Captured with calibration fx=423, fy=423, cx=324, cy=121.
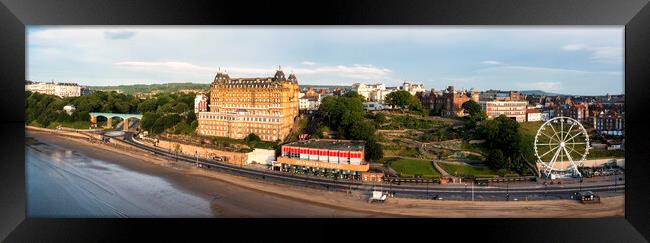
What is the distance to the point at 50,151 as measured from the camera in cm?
555

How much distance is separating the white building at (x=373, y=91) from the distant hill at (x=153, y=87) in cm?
191

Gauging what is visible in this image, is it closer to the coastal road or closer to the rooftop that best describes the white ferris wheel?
the coastal road

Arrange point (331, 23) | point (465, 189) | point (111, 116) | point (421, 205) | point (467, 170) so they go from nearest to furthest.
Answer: point (331, 23)
point (421, 205)
point (465, 189)
point (467, 170)
point (111, 116)

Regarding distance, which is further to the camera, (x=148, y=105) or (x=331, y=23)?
(x=148, y=105)

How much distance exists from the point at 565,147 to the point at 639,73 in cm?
136

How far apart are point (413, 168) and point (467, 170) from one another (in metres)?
0.68

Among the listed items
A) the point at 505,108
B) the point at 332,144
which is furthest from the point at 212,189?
the point at 505,108

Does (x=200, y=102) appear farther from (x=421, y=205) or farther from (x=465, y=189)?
(x=465, y=189)

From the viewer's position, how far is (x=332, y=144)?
18.1ft

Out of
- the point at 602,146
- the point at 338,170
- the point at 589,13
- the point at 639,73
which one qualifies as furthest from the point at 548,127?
the point at 338,170

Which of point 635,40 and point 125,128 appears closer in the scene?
point 635,40

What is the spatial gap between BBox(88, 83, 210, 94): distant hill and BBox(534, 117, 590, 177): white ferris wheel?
4.38m

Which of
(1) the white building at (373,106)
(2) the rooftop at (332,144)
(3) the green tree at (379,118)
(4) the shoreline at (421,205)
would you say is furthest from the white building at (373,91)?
(4) the shoreline at (421,205)

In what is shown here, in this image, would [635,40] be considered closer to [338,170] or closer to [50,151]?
[338,170]
